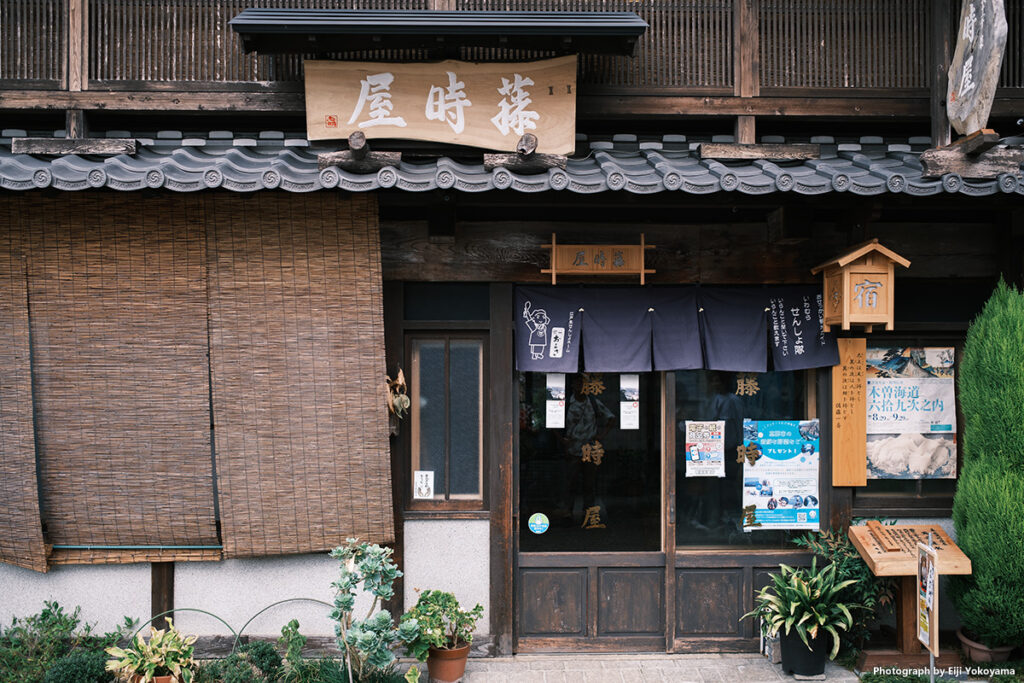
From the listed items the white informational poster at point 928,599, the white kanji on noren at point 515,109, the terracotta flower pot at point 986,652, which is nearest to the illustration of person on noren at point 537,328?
the white kanji on noren at point 515,109

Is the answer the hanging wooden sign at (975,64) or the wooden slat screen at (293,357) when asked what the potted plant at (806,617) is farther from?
the hanging wooden sign at (975,64)

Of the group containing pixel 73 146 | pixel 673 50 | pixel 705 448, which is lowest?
pixel 705 448

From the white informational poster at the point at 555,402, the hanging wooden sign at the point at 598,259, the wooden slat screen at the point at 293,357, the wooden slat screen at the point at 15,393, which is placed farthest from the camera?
the white informational poster at the point at 555,402

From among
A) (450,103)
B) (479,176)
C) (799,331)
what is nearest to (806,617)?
(799,331)

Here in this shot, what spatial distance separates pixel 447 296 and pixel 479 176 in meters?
1.65

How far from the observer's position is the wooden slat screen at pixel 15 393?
6516mm

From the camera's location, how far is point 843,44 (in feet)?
23.6

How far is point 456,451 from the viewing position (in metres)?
7.26

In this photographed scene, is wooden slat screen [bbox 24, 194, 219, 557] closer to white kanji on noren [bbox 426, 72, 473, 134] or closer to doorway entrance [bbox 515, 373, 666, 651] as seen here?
white kanji on noren [bbox 426, 72, 473, 134]

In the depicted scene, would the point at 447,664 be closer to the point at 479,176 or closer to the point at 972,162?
the point at 479,176

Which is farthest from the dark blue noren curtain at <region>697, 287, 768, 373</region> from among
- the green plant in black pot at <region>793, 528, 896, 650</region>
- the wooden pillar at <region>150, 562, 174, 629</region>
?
the wooden pillar at <region>150, 562, 174, 629</region>

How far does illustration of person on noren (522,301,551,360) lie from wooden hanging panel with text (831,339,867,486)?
2929mm

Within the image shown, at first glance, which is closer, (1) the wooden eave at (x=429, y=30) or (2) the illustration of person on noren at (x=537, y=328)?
(1) the wooden eave at (x=429, y=30)

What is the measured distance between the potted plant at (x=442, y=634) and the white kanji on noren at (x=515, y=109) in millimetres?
4330
